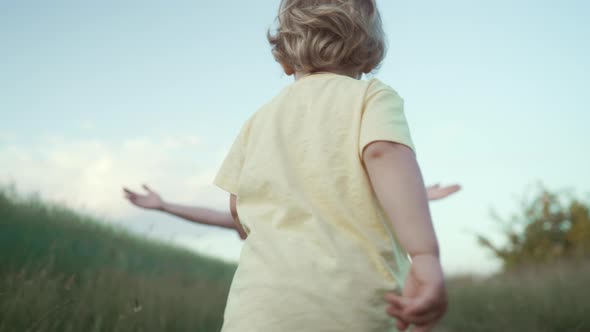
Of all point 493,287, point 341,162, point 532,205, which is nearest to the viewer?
point 341,162

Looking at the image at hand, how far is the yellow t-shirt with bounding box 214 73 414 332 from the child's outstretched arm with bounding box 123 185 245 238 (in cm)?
64

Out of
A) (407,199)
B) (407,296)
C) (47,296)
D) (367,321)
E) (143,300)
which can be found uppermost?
(407,199)

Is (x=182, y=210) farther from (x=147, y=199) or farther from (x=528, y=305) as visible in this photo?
(x=528, y=305)

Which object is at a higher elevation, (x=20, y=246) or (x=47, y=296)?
(x=47, y=296)

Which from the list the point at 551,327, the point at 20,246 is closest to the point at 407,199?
the point at 20,246

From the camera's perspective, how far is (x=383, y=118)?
1.36 m

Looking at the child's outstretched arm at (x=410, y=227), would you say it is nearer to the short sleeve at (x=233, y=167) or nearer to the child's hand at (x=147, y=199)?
the short sleeve at (x=233, y=167)

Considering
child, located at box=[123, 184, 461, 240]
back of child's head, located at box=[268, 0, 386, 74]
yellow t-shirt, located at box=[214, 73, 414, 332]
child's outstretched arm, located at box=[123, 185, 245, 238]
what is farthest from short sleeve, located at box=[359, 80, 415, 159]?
child's outstretched arm, located at box=[123, 185, 245, 238]

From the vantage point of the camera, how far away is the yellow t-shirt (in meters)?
1.28

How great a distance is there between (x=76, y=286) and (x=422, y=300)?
149 inches

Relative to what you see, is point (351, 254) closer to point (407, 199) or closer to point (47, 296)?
point (407, 199)

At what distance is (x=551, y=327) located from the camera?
21.6ft

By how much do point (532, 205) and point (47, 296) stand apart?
48.3ft

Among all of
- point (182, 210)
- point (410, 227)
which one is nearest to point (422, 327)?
point (410, 227)
